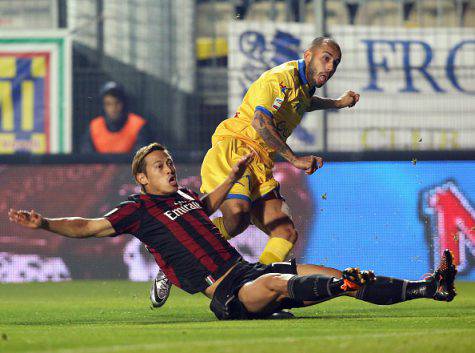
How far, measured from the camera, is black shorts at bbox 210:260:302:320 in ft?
24.3

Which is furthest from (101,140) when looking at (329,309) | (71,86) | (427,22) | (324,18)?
(329,309)

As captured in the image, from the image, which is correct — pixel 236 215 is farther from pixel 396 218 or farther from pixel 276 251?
pixel 396 218

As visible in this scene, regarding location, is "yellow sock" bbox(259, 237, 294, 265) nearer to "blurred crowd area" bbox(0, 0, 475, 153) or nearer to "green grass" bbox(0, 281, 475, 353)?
"green grass" bbox(0, 281, 475, 353)

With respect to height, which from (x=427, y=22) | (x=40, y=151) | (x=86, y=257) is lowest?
(x=86, y=257)

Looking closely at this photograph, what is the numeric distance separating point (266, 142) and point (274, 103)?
0.34 meters

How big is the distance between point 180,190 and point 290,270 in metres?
0.87

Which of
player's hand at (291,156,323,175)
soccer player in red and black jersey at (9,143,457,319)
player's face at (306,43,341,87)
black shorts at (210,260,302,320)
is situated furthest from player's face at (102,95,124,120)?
black shorts at (210,260,302,320)

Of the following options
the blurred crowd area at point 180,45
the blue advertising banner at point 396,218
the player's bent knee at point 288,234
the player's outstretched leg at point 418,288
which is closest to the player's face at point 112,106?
the blurred crowd area at point 180,45

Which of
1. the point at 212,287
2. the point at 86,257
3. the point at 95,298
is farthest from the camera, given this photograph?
the point at 86,257

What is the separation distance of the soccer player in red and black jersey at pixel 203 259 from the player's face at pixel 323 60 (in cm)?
149

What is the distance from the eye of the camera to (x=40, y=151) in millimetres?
14820

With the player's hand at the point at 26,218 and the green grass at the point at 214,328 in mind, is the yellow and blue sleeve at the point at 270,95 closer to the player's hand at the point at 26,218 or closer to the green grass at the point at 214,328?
the green grass at the point at 214,328

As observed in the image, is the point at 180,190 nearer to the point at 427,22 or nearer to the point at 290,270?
the point at 290,270

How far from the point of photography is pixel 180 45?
16.8 m
